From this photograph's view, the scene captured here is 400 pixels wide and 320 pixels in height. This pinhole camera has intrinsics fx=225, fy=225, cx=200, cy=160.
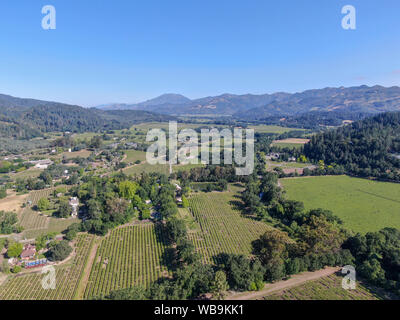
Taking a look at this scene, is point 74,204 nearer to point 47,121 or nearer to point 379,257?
point 379,257

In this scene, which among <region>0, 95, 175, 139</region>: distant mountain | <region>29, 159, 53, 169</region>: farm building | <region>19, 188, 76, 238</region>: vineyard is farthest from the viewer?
<region>0, 95, 175, 139</region>: distant mountain

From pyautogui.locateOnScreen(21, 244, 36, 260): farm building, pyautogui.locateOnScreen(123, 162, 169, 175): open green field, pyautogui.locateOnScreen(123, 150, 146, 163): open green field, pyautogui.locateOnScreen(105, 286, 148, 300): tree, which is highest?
pyautogui.locateOnScreen(123, 150, 146, 163): open green field

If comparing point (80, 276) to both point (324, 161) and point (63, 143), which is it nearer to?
point (324, 161)

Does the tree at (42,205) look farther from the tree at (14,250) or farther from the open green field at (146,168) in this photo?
the open green field at (146,168)

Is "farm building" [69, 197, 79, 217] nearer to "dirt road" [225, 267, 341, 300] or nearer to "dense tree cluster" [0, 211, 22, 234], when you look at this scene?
"dense tree cluster" [0, 211, 22, 234]

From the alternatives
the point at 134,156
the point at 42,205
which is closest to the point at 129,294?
the point at 42,205

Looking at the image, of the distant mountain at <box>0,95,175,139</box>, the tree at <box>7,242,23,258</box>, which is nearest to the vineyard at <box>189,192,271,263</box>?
the tree at <box>7,242,23,258</box>
